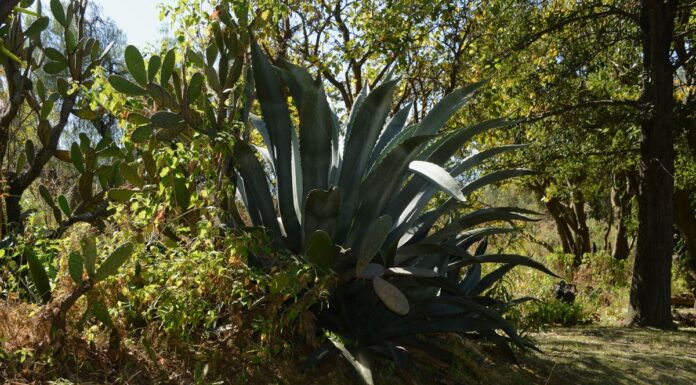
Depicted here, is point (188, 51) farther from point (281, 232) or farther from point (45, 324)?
point (45, 324)

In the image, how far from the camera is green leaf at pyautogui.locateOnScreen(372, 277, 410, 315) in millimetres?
3291

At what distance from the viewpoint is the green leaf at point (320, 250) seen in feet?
11.9

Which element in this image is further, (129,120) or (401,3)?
(401,3)

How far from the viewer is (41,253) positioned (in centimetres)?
375

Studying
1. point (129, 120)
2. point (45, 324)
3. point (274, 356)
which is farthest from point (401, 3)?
point (45, 324)

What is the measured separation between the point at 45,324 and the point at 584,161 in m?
6.70

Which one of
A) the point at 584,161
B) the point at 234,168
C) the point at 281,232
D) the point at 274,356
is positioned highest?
the point at 584,161

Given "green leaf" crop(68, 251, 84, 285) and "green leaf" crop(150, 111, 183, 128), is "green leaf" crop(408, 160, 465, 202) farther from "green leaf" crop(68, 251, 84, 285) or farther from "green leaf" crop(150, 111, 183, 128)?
"green leaf" crop(68, 251, 84, 285)

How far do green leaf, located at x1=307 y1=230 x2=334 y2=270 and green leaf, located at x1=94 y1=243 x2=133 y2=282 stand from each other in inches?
36.2

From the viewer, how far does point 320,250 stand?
3.67 m

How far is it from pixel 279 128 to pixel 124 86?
3.02 ft

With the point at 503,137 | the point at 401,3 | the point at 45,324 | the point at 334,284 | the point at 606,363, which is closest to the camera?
the point at 45,324

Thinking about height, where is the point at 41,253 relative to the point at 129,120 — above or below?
below

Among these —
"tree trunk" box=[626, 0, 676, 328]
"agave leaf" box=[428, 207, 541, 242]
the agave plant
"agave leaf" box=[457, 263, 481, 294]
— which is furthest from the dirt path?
"tree trunk" box=[626, 0, 676, 328]
